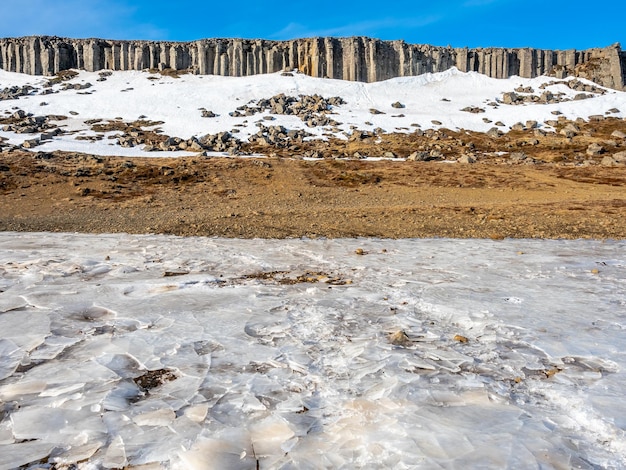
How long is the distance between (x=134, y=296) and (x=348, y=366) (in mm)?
4054

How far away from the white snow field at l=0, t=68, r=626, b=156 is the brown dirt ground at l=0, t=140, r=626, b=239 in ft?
72.7

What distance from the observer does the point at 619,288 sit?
26.3 ft

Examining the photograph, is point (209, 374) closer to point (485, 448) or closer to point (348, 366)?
point (348, 366)

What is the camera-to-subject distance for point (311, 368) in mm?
4820

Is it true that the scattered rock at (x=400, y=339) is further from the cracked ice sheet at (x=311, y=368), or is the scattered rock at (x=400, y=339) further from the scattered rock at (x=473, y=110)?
the scattered rock at (x=473, y=110)

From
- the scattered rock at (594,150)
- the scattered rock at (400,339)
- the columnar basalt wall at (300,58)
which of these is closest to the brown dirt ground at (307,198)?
the scattered rock at (400,339)

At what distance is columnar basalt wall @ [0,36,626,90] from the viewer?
85.6 meters

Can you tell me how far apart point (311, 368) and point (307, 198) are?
2017 cm

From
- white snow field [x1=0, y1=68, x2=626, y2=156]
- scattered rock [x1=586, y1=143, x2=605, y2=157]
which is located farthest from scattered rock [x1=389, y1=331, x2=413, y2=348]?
white snow field [x1=0, y1=68, x2=626, y2=156]

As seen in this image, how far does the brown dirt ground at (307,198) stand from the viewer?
50.8ft

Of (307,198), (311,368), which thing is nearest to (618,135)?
(307,198)

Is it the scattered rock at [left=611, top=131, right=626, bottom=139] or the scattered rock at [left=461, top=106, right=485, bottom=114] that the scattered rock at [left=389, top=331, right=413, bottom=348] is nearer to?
the scattered rock at [left=611, top=131, right=626, bottom=139]

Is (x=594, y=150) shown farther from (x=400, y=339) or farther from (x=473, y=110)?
(x=400, y=339)

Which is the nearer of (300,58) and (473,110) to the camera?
(473,110)
